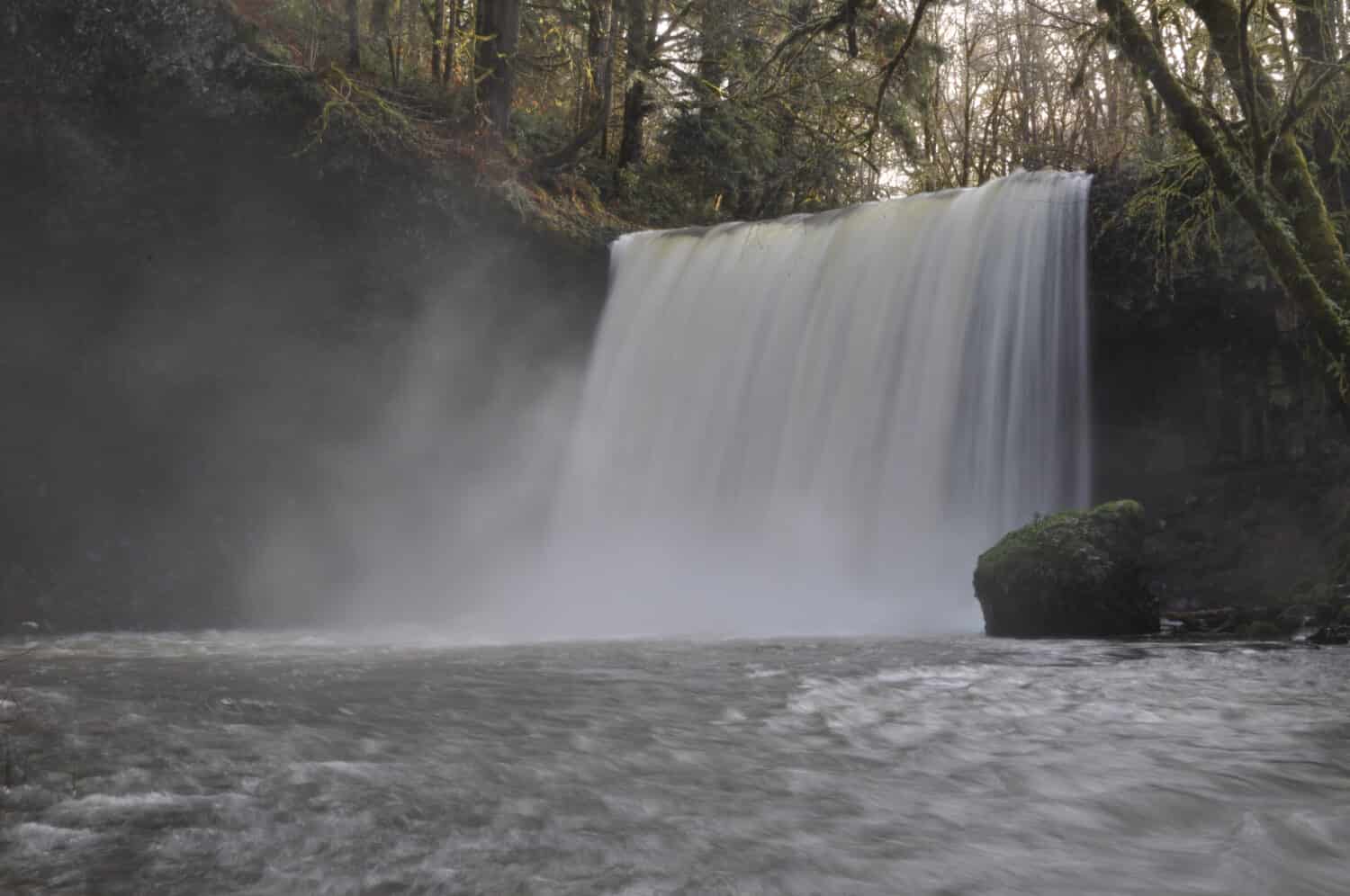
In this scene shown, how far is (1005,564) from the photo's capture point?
7.90m

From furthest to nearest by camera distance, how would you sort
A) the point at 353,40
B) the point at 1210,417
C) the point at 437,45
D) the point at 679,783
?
the point at 437,45 → the point at 353,40 → the point at 1210,417 → the point at 679,783

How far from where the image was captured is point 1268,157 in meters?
6.92

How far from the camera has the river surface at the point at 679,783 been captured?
7.54 feet

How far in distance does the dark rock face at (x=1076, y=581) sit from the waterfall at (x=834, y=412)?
5.32 feet

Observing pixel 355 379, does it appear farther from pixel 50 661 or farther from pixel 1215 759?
pixel 1215 759

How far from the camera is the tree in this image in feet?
22.7

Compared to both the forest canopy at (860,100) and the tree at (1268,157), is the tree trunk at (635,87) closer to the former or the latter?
the forest canopy at (860,100)

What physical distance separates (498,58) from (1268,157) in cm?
958

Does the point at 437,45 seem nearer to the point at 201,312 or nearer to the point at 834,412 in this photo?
the point at 201,312

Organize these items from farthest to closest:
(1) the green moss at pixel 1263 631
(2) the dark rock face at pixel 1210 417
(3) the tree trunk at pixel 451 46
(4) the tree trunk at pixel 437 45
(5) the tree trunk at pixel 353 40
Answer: (4) the tree trunk at pixel 437 45 → (3) the tree trunk at pixel 451 46 → (5) the tree trunk at pixel 353 40 → (2) the dark rock face at pixel 1210 417 → (1) the green moss at pixel 1263 631

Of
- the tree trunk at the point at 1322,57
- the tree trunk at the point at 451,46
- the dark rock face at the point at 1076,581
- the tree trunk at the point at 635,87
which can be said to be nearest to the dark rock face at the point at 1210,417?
the tree trunk at the point at 1322,57

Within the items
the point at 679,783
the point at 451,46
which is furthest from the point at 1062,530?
the point at 451,46

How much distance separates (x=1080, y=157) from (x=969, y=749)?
16.2 metres

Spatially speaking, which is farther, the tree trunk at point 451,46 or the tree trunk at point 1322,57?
the tree trunk at point 451,46
